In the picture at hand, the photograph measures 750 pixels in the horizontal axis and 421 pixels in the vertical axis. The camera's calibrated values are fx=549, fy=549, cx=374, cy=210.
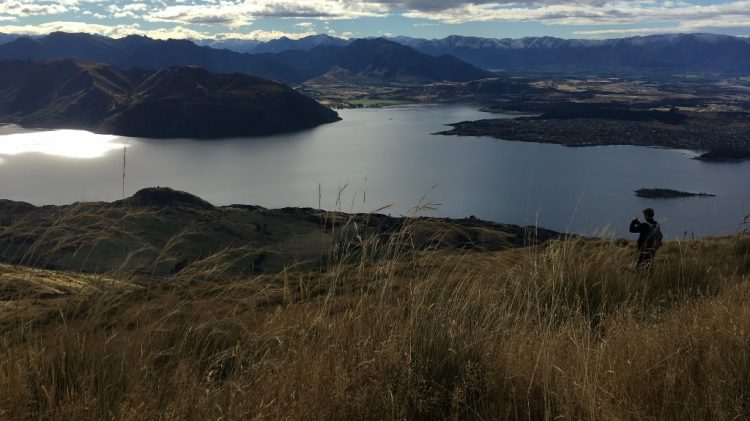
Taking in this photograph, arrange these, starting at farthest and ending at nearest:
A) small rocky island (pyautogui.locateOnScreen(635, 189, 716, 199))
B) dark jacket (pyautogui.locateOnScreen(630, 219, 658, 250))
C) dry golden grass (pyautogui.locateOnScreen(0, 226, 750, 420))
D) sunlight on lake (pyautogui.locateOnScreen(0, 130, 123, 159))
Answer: sunlight on lake (pyautogui.locateOnScreen(0, 130, 123, 159))
small rocky island (pyautogui.locateOnScreen(635, 189, 716, 199))
dark jacket (pyautogui.locateOnScreen(630, 219, 658, 250))
dry golden grass (pyautogui.locateOnScreen(0, 226, 750, 420))

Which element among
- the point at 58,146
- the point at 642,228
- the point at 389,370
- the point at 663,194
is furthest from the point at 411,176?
the point at 58,146

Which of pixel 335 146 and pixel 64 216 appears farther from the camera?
pixel 335 146

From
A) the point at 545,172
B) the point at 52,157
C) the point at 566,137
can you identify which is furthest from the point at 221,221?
the point at 566,137

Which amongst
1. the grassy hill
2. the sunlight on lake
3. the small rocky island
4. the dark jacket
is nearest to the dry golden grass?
the grassy hill

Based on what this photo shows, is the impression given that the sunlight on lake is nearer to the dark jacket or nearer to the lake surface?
the lake surface

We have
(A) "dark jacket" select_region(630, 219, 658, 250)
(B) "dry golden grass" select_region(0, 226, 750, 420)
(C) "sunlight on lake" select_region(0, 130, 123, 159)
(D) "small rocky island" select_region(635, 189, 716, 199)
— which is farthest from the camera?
(C) "sunlight on lake" select_region(0, 130, 123, 159)

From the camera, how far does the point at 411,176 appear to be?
405 ft

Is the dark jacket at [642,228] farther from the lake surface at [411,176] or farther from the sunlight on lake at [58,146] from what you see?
the sunlight on lake at [58,146]

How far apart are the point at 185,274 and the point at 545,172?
13020 centimetres

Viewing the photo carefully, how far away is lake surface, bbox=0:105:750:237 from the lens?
316 feet

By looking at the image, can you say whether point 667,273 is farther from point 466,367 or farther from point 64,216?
point 64,216

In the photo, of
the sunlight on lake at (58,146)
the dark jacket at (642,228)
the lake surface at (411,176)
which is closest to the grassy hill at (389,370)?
the dark jacket at (642,228)

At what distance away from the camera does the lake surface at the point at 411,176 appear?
9619cm

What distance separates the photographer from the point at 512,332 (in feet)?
13.2
